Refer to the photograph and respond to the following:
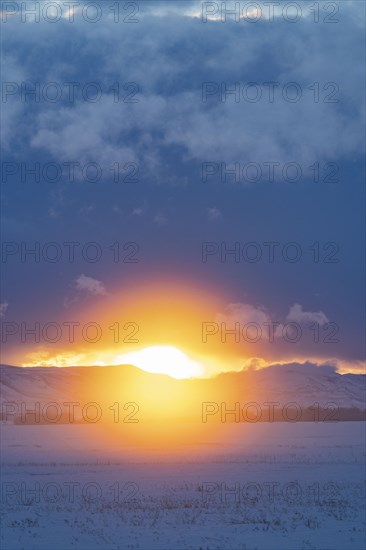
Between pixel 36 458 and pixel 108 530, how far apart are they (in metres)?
25.5

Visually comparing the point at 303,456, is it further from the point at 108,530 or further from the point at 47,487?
the point at 108,530

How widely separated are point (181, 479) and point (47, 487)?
240 inches

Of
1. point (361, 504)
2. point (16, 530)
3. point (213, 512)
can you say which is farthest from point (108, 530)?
point (361, 504)

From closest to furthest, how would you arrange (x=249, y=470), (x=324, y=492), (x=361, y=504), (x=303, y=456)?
1. (x=361, y=504)
2. (x=324, y=492)
3. (x=249, y=470)
4. (x=303, y=456)

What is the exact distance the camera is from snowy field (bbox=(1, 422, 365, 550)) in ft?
63.7

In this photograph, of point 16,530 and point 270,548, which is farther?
point 16,530

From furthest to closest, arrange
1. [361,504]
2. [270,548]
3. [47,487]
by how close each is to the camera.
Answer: [47,487] → [361,504] → [270,548]

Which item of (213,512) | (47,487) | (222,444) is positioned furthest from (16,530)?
(222,444)

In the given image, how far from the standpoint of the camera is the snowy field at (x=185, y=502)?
765 inches

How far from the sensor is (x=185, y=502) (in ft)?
81.6

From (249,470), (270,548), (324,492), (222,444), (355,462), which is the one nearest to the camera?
(270,548)

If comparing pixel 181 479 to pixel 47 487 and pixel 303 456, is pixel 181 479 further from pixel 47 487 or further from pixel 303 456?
pixel 303 456

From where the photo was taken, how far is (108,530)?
66.9 ft

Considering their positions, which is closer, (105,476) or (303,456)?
(105,476)
